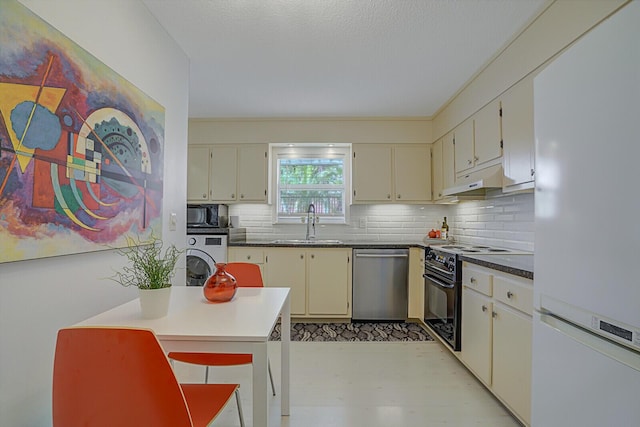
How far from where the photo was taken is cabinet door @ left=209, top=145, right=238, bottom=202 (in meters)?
4.10

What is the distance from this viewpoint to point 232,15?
6.70 feet

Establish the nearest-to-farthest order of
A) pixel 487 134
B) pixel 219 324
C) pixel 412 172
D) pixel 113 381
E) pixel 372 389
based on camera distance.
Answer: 1. pixel 113 381
2. pixel 219 324
3. pixel 372 389
4. pixel 487 134
5. pixel 412 172

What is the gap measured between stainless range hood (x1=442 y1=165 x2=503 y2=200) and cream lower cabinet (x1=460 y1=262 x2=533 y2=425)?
66cm

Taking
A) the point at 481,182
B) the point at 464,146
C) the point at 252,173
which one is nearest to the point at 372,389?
the point at 481,182

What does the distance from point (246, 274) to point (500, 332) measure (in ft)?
5.32

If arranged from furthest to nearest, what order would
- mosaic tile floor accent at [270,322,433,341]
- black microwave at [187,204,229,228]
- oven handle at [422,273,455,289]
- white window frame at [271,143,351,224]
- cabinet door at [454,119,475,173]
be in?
white window frame at [271,143,351,224], black microwave at [187,204,229,228], mosaic tile floor accent at [270,322,433,341], cabinet door at [454,119,475,173], oven handle at [422,273,455,289]

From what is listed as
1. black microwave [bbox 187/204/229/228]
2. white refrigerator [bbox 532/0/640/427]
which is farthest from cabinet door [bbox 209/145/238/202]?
white refrigerator [bbox 532/0/640/427]

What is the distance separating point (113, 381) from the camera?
2.82 feet

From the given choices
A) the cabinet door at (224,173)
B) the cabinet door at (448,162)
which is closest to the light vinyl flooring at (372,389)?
the cabinet door at (448,162)

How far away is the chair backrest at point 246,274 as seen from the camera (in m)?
2.16

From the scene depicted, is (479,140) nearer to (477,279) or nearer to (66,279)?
(477,279)

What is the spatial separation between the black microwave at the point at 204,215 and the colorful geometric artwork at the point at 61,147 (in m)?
1.97

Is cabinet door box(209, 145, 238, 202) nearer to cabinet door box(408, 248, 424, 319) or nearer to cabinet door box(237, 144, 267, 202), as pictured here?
cabinet door box(237, 144, 267, 202)

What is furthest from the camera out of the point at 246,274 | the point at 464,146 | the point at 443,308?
the point at 464,146
